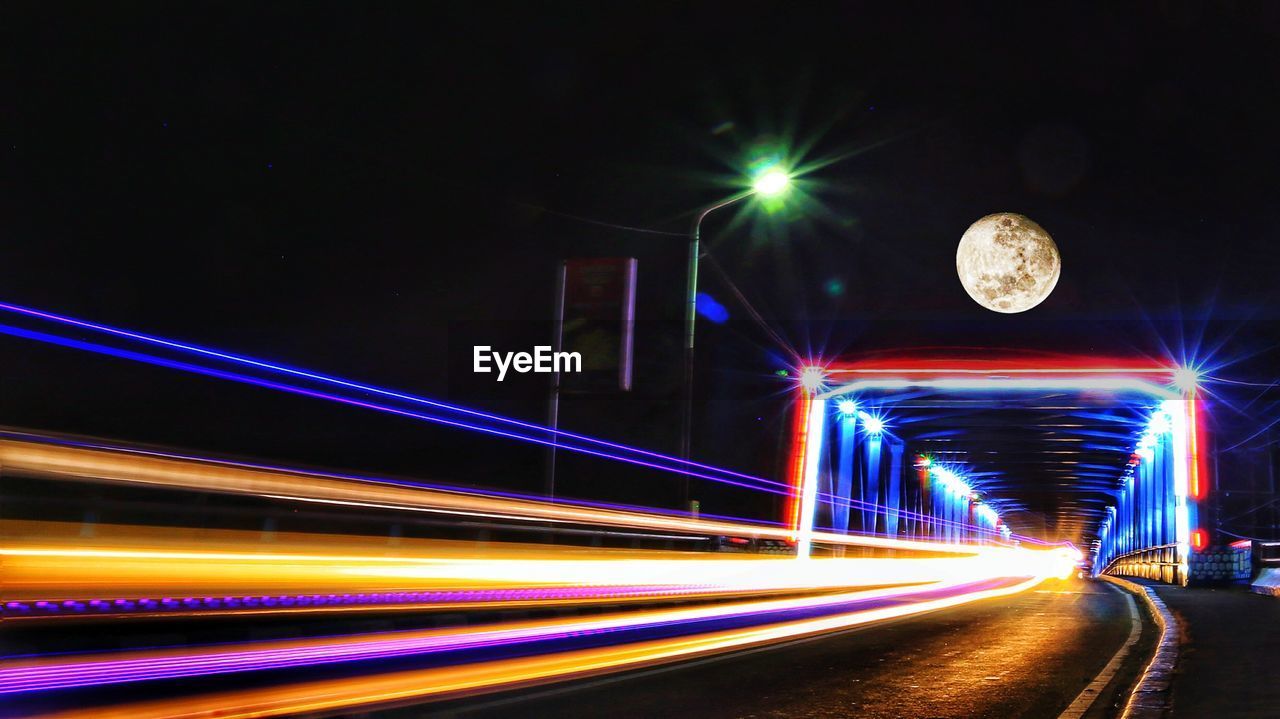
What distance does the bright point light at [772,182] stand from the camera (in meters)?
21.8

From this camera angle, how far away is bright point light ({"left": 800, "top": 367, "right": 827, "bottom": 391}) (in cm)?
5372

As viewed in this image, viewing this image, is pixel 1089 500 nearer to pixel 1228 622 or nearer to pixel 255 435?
pixel 255 435

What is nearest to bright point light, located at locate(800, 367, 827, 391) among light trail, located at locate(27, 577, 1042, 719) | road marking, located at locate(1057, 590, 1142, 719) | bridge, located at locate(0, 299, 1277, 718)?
bridge, located at locate(0, 299, 1277, 718)

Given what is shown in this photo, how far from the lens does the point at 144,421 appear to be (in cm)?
8206

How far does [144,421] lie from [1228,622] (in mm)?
77842

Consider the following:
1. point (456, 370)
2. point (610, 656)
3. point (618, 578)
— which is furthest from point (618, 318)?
point (456, 370)

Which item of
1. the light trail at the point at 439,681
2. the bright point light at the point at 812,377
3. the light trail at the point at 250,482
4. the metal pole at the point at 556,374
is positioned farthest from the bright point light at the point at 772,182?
the bright point light at the point at 812,377

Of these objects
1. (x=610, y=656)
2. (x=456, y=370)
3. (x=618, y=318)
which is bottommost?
(x=610, y=656)

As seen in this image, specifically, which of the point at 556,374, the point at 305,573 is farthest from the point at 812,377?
the point at 305,573

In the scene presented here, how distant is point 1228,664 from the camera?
10219mm

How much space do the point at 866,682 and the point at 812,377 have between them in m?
44.2

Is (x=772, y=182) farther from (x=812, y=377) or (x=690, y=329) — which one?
(x=812, y=377)

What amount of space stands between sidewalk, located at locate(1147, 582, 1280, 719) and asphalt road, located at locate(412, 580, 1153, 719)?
0.50 metres

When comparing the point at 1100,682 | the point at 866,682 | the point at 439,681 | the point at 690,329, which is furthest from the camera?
the point at 690,329
